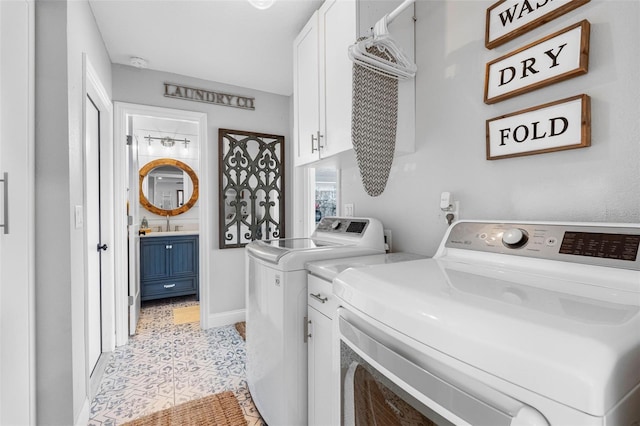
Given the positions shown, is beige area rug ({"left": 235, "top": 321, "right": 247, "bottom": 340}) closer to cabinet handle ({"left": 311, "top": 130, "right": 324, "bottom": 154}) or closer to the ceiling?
cabinet handle ({"left": 311, "top": 130, "right": 324, "bottom": 154})

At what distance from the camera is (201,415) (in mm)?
1709

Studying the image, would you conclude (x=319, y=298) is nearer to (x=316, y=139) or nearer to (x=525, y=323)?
(x=525, y=323)

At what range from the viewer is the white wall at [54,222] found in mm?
1414

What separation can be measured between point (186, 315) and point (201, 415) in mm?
1814

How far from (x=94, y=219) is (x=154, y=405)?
1439 mm

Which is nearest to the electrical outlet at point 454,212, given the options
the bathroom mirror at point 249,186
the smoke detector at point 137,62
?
the bathroom mirror at point 249,186

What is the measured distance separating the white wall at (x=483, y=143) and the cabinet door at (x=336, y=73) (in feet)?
1.20

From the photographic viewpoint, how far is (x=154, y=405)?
180 cm

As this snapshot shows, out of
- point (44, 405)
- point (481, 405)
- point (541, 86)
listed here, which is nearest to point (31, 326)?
point (44, 405)

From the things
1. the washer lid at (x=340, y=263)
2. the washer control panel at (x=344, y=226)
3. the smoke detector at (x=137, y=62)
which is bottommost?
the washer lid at (x=340, y=263)

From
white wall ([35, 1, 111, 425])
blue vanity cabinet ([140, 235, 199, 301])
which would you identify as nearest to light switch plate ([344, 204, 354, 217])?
white wall ([35, 1, 111, 425])

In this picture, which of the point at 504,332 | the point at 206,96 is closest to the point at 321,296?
the point at 504,332

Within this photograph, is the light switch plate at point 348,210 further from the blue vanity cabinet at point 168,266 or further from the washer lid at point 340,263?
the blue vanity cabinet at point 168,266

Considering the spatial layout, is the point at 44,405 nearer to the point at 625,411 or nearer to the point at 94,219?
the point at 94,219
